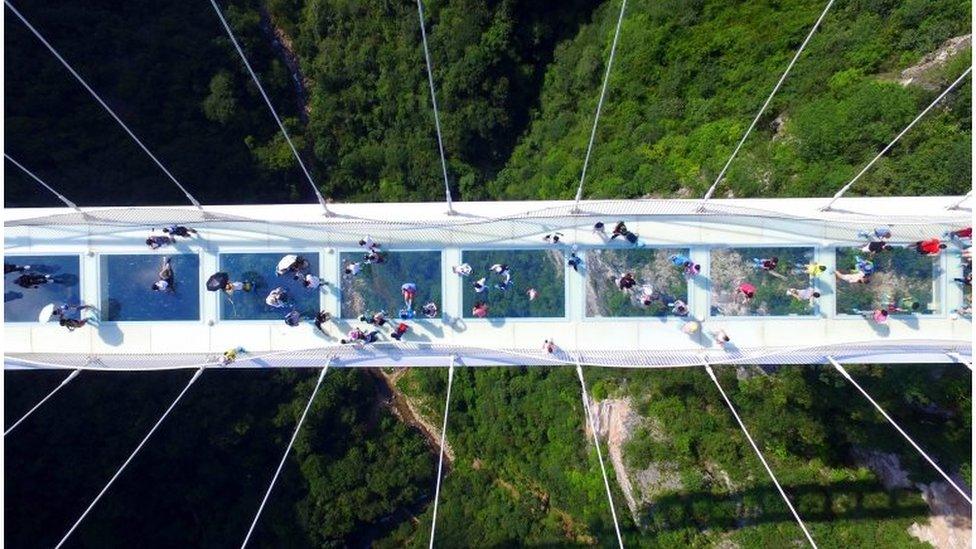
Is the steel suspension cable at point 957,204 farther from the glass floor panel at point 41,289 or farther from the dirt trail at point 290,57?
the dirt trail at point 290,57

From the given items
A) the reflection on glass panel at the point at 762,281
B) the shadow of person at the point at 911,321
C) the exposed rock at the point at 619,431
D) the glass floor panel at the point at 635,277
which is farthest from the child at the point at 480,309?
the shadow of person at the point at 911,321

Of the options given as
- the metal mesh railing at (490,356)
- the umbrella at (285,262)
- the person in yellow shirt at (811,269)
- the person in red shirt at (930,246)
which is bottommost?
the metal mesh railing at (490,356)

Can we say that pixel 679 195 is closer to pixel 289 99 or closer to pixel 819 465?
pixel 819 465

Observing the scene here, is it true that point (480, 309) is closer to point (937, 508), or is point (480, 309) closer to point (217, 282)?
point (217, 282)

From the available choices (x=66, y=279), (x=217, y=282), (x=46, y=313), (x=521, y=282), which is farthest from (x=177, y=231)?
(x=521, y=282)

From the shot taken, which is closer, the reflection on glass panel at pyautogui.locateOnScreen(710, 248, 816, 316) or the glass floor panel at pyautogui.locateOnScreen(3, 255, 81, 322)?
the reflection on glass panel at pyautogui.locateOnScreen(710, 248, 816, 316)

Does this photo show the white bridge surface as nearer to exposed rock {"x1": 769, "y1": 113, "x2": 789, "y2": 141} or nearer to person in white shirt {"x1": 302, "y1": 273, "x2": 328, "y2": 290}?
person in white shirt {"x1": 302, "y1": 273, "x2": 328, "y2": 290}

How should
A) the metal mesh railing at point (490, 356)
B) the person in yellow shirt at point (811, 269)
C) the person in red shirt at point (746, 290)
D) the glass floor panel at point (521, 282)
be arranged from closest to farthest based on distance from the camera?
the metal mesh railing at point (490, 356)
the person in yellow shirt at point (811, 269)
the person in red shirt at point (746, 290)
the glass floor panel at point (521, 282)

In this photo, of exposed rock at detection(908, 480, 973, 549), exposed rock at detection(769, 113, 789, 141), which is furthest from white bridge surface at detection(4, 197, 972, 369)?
exposed rock at detection(908, 480, 973, 549)
